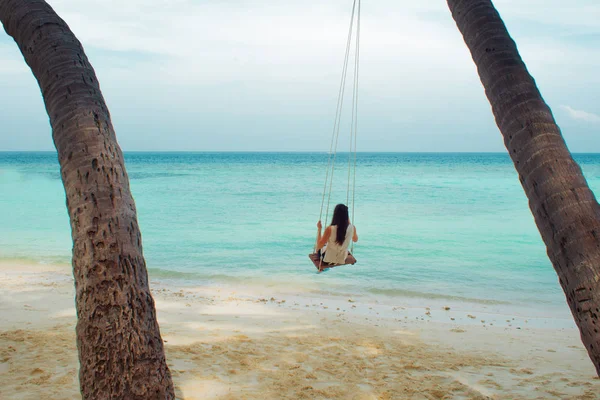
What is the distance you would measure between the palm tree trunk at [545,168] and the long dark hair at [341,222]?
3.26 metres

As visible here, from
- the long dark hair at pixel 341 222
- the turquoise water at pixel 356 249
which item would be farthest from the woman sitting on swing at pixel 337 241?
the turquoise water at pixel 356 249

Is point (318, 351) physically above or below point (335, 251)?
below

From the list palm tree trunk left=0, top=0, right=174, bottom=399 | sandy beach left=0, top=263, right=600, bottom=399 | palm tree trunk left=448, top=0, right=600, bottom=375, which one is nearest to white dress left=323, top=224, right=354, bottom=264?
sandy beach left=0, top=263, right=600, bottom=399

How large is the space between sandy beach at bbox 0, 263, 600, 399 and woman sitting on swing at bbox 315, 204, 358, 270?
678 mm

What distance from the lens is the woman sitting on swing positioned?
5309mm

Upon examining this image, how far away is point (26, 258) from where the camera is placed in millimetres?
10234

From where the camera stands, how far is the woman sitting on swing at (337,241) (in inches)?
209

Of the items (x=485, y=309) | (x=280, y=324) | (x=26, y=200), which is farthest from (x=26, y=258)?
(x=26, y=200)

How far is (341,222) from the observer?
543 centimetres

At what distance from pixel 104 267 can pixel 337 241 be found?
142 inches

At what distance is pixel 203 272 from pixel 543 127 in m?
7.81

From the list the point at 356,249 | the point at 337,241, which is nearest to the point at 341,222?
the point at 337,241

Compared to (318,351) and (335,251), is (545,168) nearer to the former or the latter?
(318,351)

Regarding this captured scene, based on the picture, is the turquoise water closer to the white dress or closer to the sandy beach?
the sandy beach
